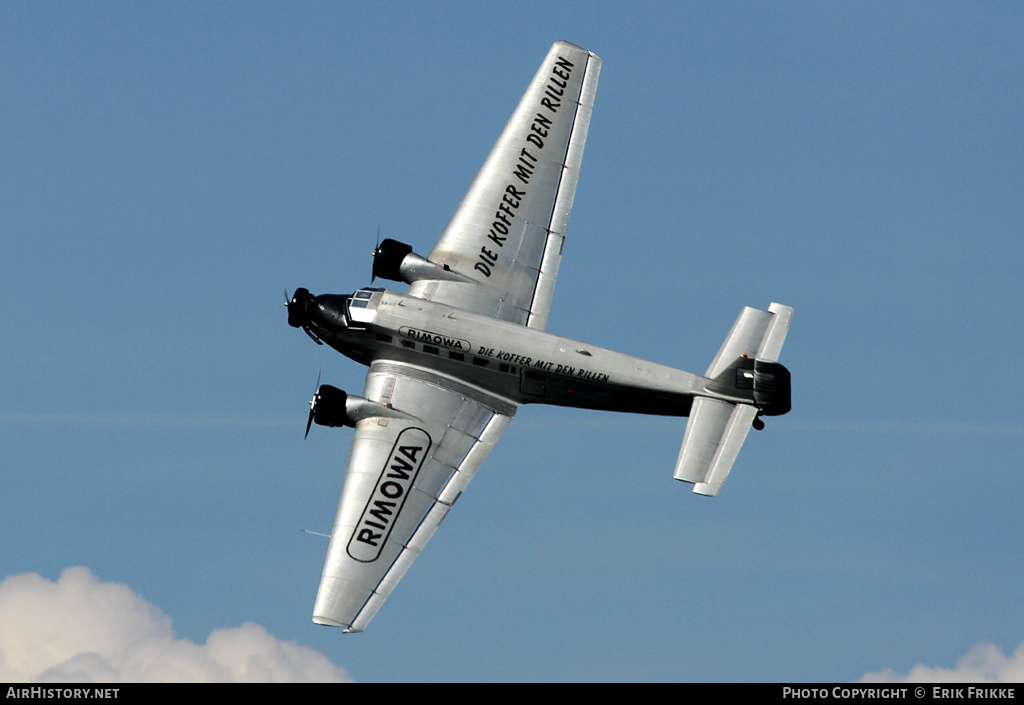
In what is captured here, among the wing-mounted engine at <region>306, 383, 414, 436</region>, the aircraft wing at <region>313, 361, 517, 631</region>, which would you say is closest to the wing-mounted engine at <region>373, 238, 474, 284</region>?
the aircraft wing at <region>313, 361, 517, 631</region>

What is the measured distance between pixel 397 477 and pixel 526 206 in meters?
14.2

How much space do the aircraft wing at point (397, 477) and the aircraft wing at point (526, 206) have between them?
4.45 metres

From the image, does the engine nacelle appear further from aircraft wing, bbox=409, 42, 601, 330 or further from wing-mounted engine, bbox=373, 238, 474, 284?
wing-mounted engine, bbox=373, 238, 474, 284

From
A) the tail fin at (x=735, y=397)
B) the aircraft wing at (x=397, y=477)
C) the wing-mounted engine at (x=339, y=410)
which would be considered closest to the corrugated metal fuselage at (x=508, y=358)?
the aircraft wing at (x=397, y=477)

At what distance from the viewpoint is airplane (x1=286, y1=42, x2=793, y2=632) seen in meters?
48.3

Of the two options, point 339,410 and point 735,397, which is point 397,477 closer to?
point 339,410

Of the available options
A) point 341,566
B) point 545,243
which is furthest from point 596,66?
point 341,566

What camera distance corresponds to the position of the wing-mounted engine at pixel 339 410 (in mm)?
51281

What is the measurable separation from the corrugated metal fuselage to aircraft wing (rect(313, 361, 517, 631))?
0.78 m

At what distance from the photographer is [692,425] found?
49188 mm

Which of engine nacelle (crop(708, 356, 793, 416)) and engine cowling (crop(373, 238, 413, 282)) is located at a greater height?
engine cowling (crop(373, 238, 413, 282))

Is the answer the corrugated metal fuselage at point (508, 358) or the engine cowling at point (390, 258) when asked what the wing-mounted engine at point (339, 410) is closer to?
the corrugated metal fuselage at point (508, 358)
